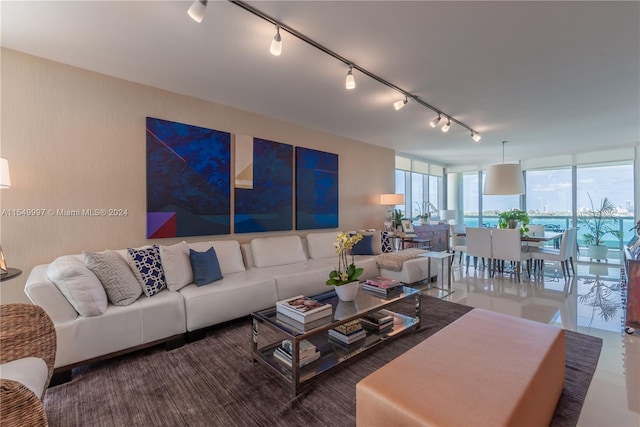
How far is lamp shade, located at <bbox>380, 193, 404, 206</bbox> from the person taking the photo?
544cm

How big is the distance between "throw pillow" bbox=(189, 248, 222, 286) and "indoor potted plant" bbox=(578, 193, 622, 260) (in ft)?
24.7

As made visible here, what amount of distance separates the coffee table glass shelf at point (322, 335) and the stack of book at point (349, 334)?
32mm

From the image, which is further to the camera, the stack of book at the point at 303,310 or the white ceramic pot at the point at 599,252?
the white ceramic pot at the point at 599,252

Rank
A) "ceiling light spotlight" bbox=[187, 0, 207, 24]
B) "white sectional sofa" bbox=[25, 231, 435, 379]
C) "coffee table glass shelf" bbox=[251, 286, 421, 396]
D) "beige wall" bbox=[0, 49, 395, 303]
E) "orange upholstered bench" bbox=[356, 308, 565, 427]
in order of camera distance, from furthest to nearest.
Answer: "beige wall" bbox=[0, 49, 395, 303] < "white sectional sofa" bbox=[25, 231, 435, 379] < "coffee table glass shelf" bbox=[251, 286, 421, 396] < "ceiling light spotlight" bbox=[187, 0, 207, 24] < "orange upholstered bench" bbox=[356, 308, 565, 427]

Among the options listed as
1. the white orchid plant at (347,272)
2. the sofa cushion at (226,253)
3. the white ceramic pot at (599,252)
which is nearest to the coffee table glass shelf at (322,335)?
the white orchid plant at (347,272)

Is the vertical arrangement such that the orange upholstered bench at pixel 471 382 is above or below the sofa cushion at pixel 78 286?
below

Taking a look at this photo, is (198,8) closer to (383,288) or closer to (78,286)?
(78,286)

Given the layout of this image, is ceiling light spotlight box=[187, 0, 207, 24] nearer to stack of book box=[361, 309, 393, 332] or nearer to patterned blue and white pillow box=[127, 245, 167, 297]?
patterned blue and white pillow box=[127, 245, 167, 297]

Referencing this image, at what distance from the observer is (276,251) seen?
377 cm

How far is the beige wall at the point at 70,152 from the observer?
2383 mm

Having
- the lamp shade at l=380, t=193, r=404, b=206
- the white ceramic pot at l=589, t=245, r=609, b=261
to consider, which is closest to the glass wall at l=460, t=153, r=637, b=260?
the white ceramic pot at l=589, t=245, r=609, b=261

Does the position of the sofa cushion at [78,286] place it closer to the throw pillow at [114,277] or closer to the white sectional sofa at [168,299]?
the white sectional sofa at [168,299]

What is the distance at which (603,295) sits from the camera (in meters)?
3.73

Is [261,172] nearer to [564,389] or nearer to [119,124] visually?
[119,124]
